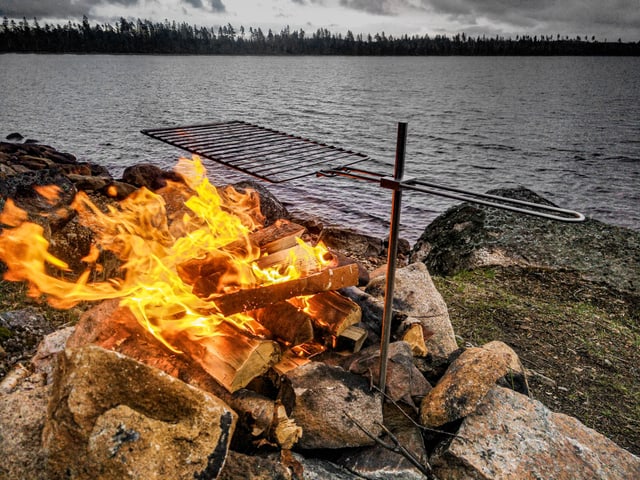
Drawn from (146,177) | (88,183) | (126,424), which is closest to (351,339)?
(126,424)

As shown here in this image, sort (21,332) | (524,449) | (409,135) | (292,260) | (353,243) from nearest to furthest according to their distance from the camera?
(524,449) → (292,260) → (21,332) → (353,243) → (409,135)

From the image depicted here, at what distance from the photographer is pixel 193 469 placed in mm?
2518

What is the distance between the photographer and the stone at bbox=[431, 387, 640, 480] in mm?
3176

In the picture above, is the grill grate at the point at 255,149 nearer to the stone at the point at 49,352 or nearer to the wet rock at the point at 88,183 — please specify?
the stone at the point at 49,352

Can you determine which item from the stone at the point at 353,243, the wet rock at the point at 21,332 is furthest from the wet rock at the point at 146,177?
the wet rock at the point at 21,332

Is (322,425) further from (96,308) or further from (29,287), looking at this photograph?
(29,287)

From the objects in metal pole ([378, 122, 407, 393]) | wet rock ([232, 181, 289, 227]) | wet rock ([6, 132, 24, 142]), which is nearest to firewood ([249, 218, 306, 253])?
metal pole ([378, 122, 407, 393])

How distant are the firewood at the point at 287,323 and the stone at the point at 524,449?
151cm

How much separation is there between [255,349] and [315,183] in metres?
18.4

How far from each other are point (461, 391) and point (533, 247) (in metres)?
6.13

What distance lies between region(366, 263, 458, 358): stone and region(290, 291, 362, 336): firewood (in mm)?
775

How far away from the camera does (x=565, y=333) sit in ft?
20.6

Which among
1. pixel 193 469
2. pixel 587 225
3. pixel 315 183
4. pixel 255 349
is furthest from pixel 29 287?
pixel 315 183

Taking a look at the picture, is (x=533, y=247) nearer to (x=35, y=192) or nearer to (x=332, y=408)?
(x=332, y=408)
